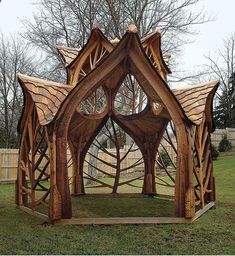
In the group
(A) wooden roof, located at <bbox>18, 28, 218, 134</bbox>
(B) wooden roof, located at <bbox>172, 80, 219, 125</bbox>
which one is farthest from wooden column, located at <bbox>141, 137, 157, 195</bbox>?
(A) wooden roof, located at <bbox>18, 28, 218, 134</bbox>

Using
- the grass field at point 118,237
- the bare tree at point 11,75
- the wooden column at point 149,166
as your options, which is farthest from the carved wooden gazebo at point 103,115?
the bare tree at point 11,75

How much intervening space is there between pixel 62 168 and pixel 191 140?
2.28 meters

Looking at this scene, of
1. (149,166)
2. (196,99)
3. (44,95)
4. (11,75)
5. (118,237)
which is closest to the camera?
(118,237)

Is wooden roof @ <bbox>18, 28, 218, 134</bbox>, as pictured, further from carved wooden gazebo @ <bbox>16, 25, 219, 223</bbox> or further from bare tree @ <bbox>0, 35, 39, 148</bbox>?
bare tree @ <bbox>0, 35, 39, 148</bbox>

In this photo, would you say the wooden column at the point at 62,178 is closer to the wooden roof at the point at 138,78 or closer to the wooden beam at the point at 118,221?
the wooden beam at the point at 118,221

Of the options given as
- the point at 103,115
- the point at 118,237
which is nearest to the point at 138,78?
the point at 103,115

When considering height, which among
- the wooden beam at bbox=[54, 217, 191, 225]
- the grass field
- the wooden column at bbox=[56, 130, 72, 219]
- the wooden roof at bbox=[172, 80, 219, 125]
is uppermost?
the wooden roof at bbox=[172, 80, 219, 125]

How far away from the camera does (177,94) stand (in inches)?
270

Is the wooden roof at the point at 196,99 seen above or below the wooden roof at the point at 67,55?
below

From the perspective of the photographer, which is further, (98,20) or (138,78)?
(98,20)

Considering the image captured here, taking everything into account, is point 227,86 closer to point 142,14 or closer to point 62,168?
point 142,14

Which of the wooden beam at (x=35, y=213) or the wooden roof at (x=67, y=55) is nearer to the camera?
the wooden beam at (x=35, y=213)

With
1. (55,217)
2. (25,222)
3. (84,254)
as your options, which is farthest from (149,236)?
(25,222)

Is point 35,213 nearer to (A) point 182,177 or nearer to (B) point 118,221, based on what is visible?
(B) point 118,221
